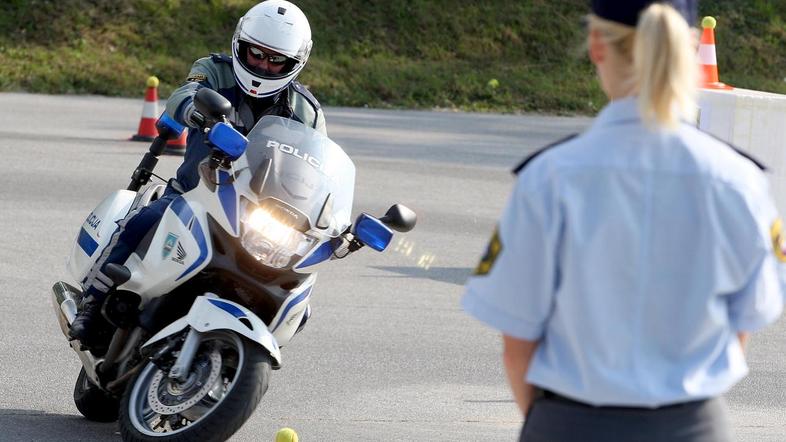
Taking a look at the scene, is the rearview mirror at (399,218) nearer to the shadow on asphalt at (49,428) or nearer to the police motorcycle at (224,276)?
the police motorcycle at (224,276)

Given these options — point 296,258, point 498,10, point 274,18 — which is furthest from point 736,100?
point 498,10

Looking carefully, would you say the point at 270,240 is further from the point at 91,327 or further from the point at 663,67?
the point at 663,67

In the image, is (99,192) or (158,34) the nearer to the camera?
(99,192)

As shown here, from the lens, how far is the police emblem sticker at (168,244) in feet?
16.9

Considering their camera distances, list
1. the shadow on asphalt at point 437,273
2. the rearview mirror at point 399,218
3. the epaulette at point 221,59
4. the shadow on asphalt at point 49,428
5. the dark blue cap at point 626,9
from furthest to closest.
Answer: the shadow on asphalt at point 437,273, the epaulette at point 221,59, the shadow on asphalt at point 49,428, the rearview mirror at point 399,218, the dark blue cap at point 626,9

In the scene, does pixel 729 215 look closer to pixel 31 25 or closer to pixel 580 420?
pixel 580 420

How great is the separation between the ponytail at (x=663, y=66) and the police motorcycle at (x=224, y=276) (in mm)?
2558

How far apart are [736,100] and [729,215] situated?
21.3ft

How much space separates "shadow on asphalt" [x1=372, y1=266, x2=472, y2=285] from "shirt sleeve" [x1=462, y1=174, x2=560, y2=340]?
642 centimetres

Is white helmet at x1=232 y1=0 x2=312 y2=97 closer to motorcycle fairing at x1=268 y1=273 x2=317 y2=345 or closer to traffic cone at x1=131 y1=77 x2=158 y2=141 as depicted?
motorcycle fairing at x1=268 y1=273 x2=317 y2=345

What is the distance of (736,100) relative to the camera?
8.77 m

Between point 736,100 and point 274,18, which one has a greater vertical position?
point 274,18

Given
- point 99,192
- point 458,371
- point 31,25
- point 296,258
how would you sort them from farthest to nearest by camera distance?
point 31,25
point 99,192
point 458,371
point 296,258

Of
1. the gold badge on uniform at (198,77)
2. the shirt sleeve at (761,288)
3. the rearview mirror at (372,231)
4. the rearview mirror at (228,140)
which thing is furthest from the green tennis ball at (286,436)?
the shirt sleeve at (761,288)
